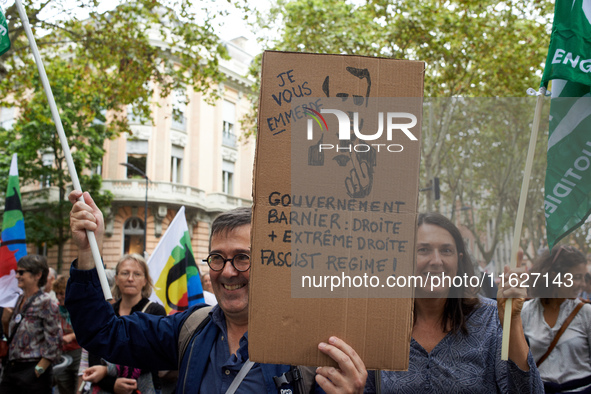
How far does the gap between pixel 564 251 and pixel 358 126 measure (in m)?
2.74

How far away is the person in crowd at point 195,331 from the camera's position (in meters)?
2.04

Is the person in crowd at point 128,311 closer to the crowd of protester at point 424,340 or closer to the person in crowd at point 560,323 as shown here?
the crowd of protester at point 424,340

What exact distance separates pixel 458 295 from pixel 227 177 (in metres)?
28.4

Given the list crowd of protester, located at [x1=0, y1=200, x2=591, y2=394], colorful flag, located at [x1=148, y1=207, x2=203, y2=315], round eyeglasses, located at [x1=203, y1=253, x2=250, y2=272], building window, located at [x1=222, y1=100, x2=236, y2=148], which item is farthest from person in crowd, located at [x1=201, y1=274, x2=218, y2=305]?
building window, located at [x1=222, y1=100, x2=236, y2=148]

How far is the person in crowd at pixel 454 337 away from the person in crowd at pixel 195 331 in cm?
63

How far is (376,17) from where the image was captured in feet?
52.1

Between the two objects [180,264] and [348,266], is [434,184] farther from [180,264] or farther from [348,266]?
[180,264]

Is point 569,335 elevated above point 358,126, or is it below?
below

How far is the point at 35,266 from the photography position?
559 cm

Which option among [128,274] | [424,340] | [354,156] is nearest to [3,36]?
[128,274]

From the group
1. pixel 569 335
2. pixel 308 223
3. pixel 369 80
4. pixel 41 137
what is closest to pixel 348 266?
pixel 308 223

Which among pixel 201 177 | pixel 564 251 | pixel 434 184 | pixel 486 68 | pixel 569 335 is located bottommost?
pixel 569 335

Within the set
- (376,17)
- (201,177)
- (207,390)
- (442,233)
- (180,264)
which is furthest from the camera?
(201,177)

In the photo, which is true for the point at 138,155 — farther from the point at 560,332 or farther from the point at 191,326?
the point at 191,326
